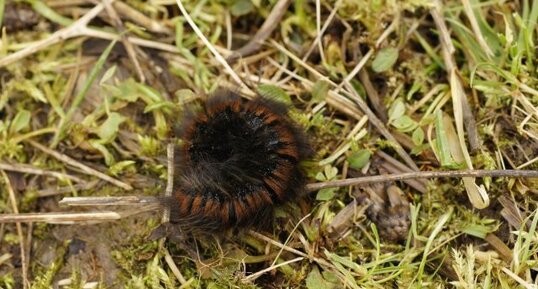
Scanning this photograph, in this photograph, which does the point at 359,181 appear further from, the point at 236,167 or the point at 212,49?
the point at 212,49

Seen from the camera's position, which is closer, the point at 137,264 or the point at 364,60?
the point at 137,264

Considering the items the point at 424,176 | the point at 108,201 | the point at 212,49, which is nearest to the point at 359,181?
the point at 424,176

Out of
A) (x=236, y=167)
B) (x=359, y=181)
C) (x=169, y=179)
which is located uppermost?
(x=236, y=167)

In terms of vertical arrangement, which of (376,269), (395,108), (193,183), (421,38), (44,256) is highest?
(421,38)

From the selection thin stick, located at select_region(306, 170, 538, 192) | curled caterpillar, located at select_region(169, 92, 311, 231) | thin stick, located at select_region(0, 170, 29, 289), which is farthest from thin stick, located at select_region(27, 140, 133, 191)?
thin stick, located at select_region(306, 170, 538, 192)

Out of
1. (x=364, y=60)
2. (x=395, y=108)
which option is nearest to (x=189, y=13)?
(x=364, y=60)

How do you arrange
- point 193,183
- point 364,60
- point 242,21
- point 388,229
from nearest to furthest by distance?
1. point 193,183
2. point 388,229
3. point 364,60
4. point 242,21

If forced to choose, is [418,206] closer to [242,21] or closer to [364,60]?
[364,60]

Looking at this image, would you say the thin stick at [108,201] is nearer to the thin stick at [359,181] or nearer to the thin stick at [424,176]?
the thin stick at [359,181]
